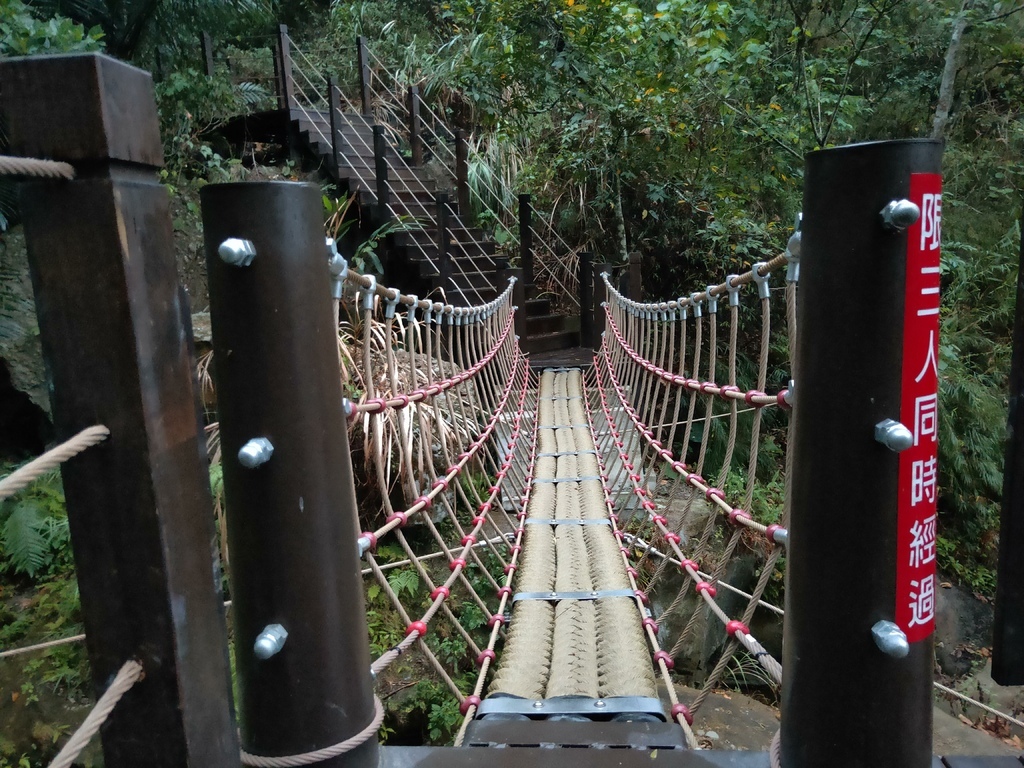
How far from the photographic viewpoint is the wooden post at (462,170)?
16.2 feet

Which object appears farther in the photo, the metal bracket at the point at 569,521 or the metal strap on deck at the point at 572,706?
the metal bracket at the point at 569,521

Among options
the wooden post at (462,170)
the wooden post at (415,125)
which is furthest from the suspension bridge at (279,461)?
the wooden post at (415,125)

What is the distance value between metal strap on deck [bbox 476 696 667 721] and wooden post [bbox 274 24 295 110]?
5748 millimetres

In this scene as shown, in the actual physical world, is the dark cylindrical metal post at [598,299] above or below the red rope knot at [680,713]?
above

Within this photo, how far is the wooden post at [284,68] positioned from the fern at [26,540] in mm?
4225

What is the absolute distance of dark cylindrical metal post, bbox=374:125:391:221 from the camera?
4.55 meters

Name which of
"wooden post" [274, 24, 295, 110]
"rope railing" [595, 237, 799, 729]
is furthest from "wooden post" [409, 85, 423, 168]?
"rope railing" [595, 237, 799, 729]

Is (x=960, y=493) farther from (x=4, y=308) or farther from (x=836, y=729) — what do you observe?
(x=4, y=308)

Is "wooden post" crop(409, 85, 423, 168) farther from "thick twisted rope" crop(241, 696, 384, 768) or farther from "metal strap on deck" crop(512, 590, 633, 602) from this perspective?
"thick twisted rope" crop(241, 696, 384, 768)

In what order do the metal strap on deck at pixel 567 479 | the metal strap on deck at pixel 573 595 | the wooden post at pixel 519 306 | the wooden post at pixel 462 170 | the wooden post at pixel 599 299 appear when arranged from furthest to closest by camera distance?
the wooden post at pixel 462 170
the wooden post at pixel 599 299
the wooden post at pixel 519 306
the metal strap on deck at pixel 567 479
the metal strap on deck at pixel 573 595

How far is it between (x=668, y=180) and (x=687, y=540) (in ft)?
10.5

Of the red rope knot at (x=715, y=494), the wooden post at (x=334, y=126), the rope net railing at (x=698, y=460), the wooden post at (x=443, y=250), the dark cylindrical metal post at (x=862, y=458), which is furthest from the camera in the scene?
the wooden post at (x=334, y=126)

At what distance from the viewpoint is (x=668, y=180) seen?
4945 millimetres

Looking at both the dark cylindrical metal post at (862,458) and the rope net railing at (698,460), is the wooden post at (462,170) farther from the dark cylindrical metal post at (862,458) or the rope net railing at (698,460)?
the dark cylindrical metal post at (862,458)
